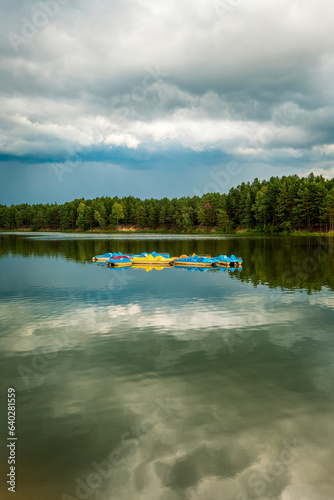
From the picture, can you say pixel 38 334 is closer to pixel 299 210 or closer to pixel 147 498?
pixel 147 498

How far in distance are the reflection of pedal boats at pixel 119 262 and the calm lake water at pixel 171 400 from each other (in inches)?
996

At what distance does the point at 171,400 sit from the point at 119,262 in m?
38.9

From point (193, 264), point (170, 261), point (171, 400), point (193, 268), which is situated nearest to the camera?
point (171, 400)

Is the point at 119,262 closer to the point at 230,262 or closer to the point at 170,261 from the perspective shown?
the point at 170,261

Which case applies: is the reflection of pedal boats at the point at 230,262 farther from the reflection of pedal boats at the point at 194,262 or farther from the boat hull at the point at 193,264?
the reflection of pedal boats at the point at 194,262

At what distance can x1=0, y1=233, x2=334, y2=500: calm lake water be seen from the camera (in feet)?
23.1

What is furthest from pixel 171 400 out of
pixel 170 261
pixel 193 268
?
pixel 170 261

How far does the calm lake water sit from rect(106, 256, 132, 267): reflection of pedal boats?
2530 centimetres

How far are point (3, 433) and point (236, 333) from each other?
10696 mm

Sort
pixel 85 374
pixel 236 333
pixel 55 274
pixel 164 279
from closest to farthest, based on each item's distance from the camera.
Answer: pixel 85 374 < pixel 236 333 < pixel 164 279 < pixel 55 274

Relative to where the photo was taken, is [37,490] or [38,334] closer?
[37,490]

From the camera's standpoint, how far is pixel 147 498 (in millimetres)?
6586

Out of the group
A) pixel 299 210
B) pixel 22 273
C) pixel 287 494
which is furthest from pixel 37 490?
pixel 299 210

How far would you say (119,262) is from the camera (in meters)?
48.4
